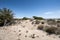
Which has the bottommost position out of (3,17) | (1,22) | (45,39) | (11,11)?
(45,39)

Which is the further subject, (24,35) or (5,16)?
(5,16)

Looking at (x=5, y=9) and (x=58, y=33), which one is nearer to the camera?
(x=58, y=33)

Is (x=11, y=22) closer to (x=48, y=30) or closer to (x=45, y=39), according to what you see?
(x=48, y=30)

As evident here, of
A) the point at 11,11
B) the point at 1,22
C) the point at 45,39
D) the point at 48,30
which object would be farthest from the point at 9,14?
the point at 45,39

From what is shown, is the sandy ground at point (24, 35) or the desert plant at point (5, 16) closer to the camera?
the sandy ground at point (24, 35)

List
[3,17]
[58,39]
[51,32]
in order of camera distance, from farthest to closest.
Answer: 1. [3,17]
2. [51,32]
3. [58,39]

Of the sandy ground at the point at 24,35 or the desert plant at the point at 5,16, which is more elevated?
the desert plant at the point at 5,16

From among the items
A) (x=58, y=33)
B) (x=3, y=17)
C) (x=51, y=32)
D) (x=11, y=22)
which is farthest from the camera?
(x=11, y=22)

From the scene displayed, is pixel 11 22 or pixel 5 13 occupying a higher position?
pixel 5 13

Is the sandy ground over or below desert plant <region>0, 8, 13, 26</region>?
below

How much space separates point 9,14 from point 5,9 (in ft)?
4.87

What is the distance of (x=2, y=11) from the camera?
18.9 m

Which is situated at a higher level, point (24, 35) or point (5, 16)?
point (5, 16)

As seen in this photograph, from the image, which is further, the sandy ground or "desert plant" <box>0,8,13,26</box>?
"desert plant" <box>0,8,13,26</box>
